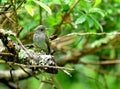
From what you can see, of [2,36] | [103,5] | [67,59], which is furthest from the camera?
[67,59]

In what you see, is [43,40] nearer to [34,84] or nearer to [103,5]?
[103,5]

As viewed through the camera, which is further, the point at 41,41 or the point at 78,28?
the point at 78,28

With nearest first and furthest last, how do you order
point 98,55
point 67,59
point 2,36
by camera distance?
point 2,36, point 67,59, point 98,55

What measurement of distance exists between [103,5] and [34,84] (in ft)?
4.15

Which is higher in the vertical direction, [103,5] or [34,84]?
[103,5]

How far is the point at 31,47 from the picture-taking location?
1.72 m

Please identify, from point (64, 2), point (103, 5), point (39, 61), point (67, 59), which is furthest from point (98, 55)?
point (39, 61)

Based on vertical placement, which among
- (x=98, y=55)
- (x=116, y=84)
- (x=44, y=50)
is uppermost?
(x=44, y=50)

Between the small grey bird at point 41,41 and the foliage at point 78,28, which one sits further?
the foliage at point 78,28

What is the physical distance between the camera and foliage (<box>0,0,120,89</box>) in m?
1.90

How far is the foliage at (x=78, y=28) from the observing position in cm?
190

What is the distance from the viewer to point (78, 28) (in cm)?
261

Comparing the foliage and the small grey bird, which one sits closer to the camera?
the small grey bird

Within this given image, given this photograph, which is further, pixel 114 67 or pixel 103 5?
pixel 114 67
